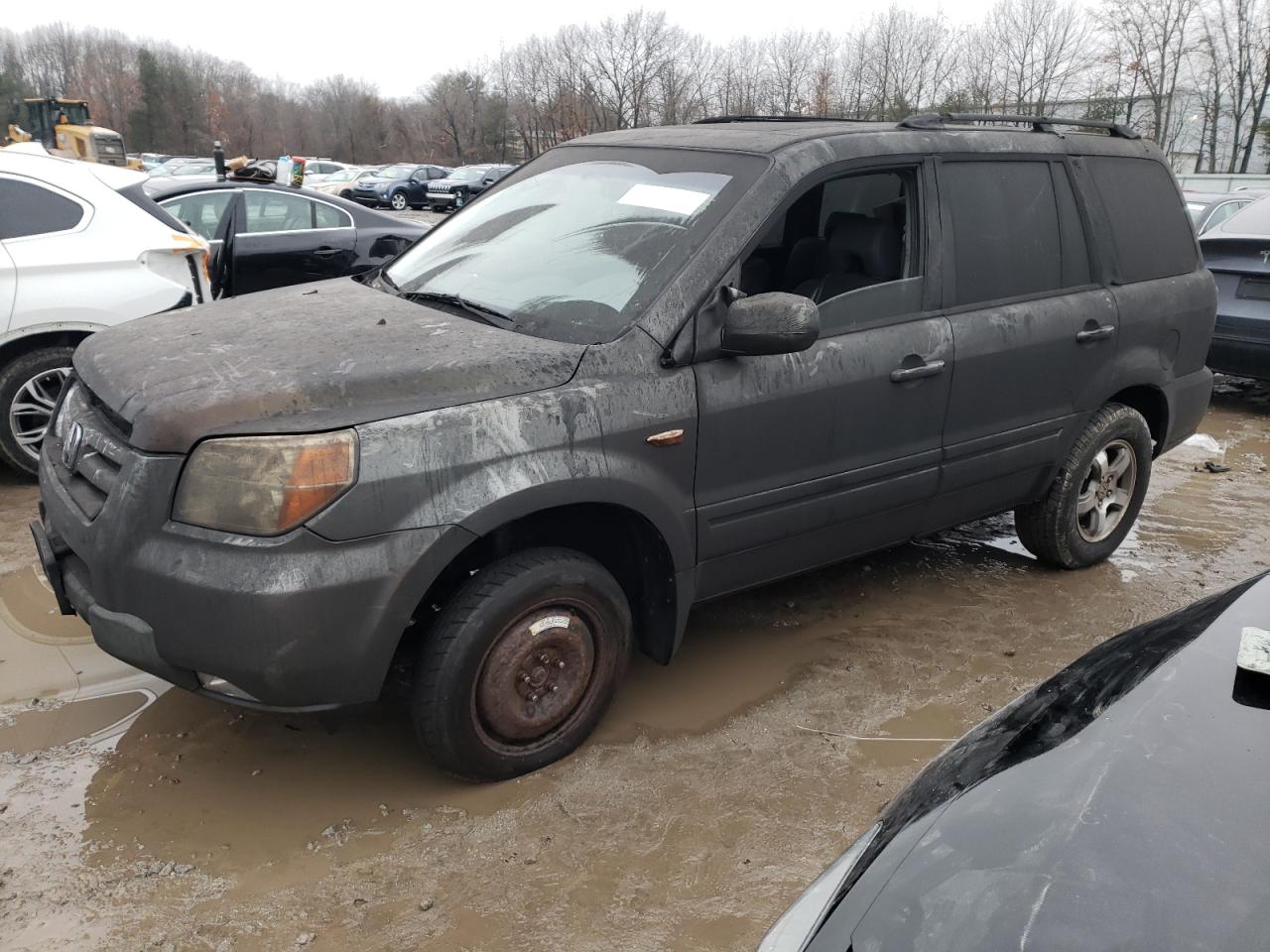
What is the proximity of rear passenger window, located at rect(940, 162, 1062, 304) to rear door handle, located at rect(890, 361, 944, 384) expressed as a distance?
1.00 feet

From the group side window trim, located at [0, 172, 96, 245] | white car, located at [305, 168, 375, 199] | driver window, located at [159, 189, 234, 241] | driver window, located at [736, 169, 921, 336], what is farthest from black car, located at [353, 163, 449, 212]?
driver window, located at [736, 169, 921, 336]

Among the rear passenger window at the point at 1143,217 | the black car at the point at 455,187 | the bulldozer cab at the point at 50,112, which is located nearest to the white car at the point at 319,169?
the black car at the point at 455,187

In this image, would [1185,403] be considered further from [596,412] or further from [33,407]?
[33,407]

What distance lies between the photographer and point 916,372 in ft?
12.2

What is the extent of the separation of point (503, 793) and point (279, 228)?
6338 mm

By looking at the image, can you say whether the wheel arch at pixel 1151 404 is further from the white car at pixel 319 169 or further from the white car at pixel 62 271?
the white car at pixel 319 169

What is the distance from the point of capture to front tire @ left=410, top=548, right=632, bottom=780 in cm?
287

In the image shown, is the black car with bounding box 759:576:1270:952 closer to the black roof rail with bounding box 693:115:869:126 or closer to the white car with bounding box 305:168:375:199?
the black roof rail with bounding box 693:115:869:126

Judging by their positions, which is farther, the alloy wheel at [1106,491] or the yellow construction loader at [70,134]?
the yellow construction loader at [70,134]

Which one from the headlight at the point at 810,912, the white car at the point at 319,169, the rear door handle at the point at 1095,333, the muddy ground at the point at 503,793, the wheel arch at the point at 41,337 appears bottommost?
the muddy ground at the point at 503,793

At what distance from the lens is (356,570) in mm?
2617

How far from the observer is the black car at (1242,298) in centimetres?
764

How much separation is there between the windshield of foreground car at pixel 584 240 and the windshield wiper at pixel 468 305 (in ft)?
0.05

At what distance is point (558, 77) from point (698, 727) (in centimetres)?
5413
